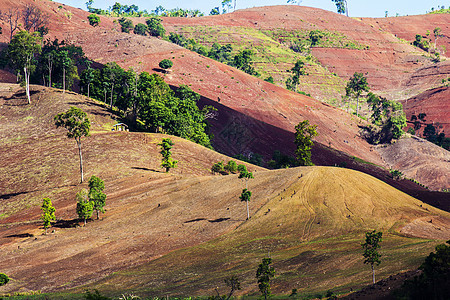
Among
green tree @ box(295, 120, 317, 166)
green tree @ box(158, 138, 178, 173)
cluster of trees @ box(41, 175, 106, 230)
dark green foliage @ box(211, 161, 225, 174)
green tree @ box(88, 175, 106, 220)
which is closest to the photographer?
cluster of trees @ box(41, 175, 106, 230)

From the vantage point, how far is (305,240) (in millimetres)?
65688

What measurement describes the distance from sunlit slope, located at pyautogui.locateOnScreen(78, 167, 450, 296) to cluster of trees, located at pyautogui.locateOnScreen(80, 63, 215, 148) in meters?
45.3

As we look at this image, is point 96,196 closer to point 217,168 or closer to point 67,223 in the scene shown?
point 67,223

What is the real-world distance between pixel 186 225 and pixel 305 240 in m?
21.5

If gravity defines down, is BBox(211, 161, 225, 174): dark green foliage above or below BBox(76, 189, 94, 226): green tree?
above

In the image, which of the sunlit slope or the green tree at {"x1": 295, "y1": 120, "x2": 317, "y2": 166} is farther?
the green tree at {"x1": 295, "y1": 120, "x2": 317, "y2": 166}

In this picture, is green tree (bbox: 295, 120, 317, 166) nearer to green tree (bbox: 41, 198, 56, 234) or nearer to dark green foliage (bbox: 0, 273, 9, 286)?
green tree (bbox: 41, 198, 56, 234)

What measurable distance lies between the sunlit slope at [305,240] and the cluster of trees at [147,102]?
45.3 m

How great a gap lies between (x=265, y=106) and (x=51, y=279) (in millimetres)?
142885

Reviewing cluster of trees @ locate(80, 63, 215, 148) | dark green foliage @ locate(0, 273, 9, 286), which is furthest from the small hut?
dark green foliage @ locate(0, 273, 9, 286)

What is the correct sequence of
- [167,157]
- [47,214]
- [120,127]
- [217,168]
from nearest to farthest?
[47,214]
[167,157]
[217,168]
[120,127]

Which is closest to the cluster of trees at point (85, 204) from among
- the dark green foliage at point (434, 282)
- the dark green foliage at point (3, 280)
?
the dark green foliage at point (3, 280)

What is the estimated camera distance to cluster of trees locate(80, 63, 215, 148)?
131125 millimetres

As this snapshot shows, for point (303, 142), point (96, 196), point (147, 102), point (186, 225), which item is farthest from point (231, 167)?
point (96, 196)
